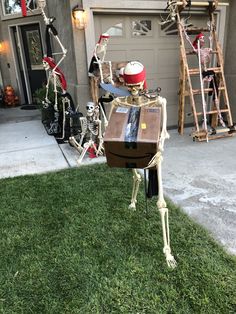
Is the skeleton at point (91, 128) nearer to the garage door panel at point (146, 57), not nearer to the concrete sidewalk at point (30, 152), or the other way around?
the concrete sidewalk at point (30, 152)

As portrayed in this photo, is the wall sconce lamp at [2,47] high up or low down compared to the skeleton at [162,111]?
up

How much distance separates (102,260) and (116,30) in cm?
368

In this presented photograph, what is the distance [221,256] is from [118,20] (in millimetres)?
3799

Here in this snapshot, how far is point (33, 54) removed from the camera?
7562 millimetres

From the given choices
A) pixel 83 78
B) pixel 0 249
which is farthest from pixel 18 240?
pixel 83 78

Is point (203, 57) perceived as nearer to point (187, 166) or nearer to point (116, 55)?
point (116, 55)

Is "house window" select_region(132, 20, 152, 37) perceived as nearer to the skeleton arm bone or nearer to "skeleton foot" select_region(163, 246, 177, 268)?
the skeleton arm bone

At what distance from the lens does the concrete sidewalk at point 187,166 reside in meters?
2.50

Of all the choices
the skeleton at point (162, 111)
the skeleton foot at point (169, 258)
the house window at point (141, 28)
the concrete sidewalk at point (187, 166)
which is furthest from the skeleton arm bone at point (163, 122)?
the house window at point (141, 28)

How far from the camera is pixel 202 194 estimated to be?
285 centimetres

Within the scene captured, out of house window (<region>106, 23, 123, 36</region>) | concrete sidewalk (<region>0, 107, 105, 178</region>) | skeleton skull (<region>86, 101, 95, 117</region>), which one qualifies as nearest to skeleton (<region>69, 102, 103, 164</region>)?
skeleton skull (<region>86, 101, 95, 117</region>)

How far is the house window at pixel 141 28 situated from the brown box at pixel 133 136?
10.3 feet

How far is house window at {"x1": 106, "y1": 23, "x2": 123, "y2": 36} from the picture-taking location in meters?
4.35

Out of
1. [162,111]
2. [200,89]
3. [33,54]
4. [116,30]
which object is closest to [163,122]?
[162,111]
